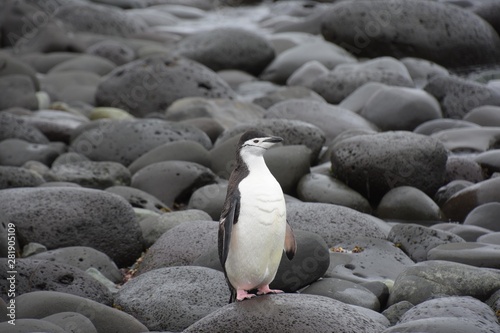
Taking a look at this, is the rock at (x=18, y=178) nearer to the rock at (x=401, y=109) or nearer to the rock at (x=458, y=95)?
the rock at (x=401, y=109)

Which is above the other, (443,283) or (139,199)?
(443,283)

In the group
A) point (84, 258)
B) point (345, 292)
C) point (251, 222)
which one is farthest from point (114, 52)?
point (251, 222)

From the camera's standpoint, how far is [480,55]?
808 inches

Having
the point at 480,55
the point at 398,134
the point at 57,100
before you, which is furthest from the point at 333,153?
the point at 480,55

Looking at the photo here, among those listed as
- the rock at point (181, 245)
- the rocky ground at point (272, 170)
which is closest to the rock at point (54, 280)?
the rocky ground at point (272, 170)

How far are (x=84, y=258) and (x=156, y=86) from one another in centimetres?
825

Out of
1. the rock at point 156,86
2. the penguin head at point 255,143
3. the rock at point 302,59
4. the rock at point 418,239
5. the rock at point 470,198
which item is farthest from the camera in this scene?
the rock at point 302,59

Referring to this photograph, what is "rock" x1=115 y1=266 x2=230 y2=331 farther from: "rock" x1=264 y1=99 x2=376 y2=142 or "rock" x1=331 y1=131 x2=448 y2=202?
"rock" x1=264 y1=99 x2=376 y2=142

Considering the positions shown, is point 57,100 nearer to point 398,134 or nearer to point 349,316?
point 398,134

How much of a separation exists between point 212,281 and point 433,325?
2.12 meters

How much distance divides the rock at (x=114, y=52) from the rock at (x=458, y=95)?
8353mm

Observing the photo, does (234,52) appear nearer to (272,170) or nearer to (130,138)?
(130,138)

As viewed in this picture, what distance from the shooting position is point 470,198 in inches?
409

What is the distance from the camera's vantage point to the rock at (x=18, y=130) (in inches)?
530
